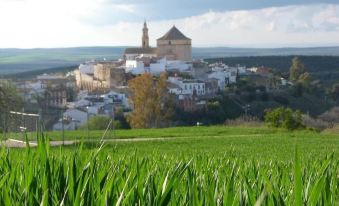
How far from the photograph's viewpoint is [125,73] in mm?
99375

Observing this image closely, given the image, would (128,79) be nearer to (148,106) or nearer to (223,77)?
(223,77)

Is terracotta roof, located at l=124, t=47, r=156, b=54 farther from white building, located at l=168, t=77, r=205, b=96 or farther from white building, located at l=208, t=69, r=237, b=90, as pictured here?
white building, located at l=168, t=77, r=205, b=96

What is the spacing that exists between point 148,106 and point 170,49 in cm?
6618

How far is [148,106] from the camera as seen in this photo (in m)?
57.2

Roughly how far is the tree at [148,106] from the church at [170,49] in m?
56.3

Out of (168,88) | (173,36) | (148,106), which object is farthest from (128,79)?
(148,106)

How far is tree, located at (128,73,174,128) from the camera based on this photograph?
183 feet

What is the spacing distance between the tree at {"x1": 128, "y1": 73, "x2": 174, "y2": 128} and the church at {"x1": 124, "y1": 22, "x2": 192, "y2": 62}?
185 feet

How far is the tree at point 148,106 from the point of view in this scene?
55875 millimetres

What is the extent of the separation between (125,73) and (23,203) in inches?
3867

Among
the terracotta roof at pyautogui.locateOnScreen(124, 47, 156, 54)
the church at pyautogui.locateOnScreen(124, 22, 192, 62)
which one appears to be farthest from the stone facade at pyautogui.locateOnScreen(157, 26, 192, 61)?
the terracotta roof at pyautogui.locateOnScreen(124, 47, 156, 54)

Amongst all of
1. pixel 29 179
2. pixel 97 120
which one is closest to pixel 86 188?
pixel 29 179

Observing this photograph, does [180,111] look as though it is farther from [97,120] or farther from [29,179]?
[29,179]

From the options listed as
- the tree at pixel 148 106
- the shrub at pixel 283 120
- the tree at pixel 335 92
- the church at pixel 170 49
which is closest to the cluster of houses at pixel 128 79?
the church at pixel 170 49
